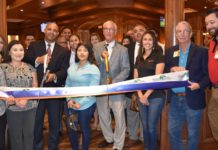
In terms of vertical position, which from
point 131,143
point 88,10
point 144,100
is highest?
point 88,10

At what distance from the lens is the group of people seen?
2.90 meters

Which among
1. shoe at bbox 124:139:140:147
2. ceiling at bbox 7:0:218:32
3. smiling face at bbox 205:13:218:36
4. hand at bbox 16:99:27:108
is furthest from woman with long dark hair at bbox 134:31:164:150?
ceiling at bbox 7:0:218:32

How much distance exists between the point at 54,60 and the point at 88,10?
787cm

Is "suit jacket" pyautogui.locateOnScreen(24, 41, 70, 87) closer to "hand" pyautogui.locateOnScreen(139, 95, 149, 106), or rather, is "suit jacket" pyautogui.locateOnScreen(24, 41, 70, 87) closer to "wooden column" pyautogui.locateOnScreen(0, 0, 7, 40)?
"wooden column" pyautogui.locateOnScreen(0, 0, 7, 40)

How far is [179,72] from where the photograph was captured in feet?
9.59

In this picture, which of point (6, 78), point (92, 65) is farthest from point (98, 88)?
point (6, 78)

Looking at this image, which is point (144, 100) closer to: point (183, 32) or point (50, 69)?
point (183, 32)

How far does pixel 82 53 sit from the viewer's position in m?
3.36

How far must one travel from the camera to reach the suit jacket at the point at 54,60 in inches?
136

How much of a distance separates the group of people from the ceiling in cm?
660

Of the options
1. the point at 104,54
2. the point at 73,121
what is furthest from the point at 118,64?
the point at 73,121

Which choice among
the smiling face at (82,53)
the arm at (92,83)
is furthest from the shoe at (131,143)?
the smiling face at (82,53)

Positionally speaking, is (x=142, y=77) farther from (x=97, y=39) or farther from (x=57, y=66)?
(x=97, y=39)

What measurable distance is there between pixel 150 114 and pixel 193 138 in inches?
20.5
